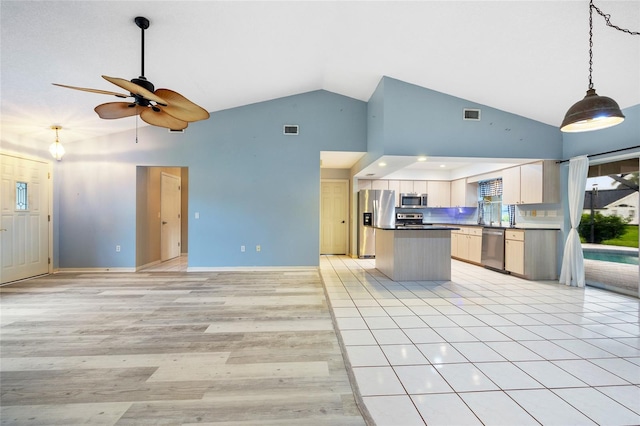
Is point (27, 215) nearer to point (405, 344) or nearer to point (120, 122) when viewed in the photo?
point (120, 122)

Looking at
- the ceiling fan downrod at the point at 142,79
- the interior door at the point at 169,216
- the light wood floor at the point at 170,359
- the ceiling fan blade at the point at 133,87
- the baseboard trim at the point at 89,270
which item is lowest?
Result: the light wood floor at the point at 170,359

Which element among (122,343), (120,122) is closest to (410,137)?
(122,343)

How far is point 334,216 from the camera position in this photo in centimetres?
812

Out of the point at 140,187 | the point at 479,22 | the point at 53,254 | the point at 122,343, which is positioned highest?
the point at 479,22

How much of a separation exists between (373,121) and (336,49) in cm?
154

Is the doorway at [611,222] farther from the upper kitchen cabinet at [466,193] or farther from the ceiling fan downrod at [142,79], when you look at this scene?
the ceiling fan downrod at [142,79]

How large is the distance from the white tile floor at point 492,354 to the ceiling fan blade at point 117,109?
9.89 ft

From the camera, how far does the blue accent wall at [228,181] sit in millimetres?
5645

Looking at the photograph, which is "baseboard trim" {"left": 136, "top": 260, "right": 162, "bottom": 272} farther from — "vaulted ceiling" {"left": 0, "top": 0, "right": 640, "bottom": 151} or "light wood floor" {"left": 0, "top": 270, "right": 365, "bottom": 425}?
"vaulted ceiling" {"left": 0, "top": 0, "right": 640, "bottom": 151}

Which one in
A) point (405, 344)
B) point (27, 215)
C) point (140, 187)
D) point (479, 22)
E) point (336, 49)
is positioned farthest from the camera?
point (140, 187)

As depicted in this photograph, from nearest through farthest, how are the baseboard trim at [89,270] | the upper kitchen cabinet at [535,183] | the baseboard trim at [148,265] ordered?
1. the upper kitchen cabinet at [535,183]
2. the baseboard trim at [89,270]
3. the baseboard trim at [148,265]

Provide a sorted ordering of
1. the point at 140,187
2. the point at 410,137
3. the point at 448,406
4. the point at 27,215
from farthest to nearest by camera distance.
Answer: the point at 140,187 < the point at 27,215 < the point at 410,137 < the point at 448,406

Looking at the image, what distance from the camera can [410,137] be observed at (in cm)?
466

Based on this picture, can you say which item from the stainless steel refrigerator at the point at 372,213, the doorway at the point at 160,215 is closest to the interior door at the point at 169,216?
the doorway at the point at 160,215
